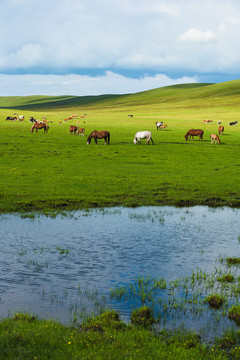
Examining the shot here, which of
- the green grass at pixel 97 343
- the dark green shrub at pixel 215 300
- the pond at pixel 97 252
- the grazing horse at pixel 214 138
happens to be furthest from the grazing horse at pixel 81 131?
the green grass at pixel 97 343

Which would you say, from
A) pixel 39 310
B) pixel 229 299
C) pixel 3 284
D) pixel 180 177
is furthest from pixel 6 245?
pixel 180 177

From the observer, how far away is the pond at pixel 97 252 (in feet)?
34.5

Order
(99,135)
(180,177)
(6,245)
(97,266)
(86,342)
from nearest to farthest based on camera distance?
(86,342) < (97,266) < (6,245) < (180,177) < (99,135)

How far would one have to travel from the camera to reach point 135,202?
2288 centimetres

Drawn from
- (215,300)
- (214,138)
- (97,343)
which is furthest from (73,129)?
(97,343)

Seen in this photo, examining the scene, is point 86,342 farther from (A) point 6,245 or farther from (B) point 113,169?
(B) point 113,169

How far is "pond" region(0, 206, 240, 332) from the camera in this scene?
1051 centimetres

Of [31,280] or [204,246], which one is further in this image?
[204,246]

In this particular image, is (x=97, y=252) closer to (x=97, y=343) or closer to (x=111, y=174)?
(x=97, y=343)

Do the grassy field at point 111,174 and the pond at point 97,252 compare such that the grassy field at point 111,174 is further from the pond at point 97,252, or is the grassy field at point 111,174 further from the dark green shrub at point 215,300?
the dark green shrub at point 215,300

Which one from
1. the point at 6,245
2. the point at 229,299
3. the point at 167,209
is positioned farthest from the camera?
the point at 167,209

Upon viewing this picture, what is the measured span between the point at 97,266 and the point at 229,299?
→ 4.33 meters

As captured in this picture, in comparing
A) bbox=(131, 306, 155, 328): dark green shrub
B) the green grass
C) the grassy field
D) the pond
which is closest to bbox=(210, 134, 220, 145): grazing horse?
the grassy field

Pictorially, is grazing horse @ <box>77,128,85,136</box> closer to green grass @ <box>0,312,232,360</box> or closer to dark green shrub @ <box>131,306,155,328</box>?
dark green shrub @ <box>131,306,155,328</box>
